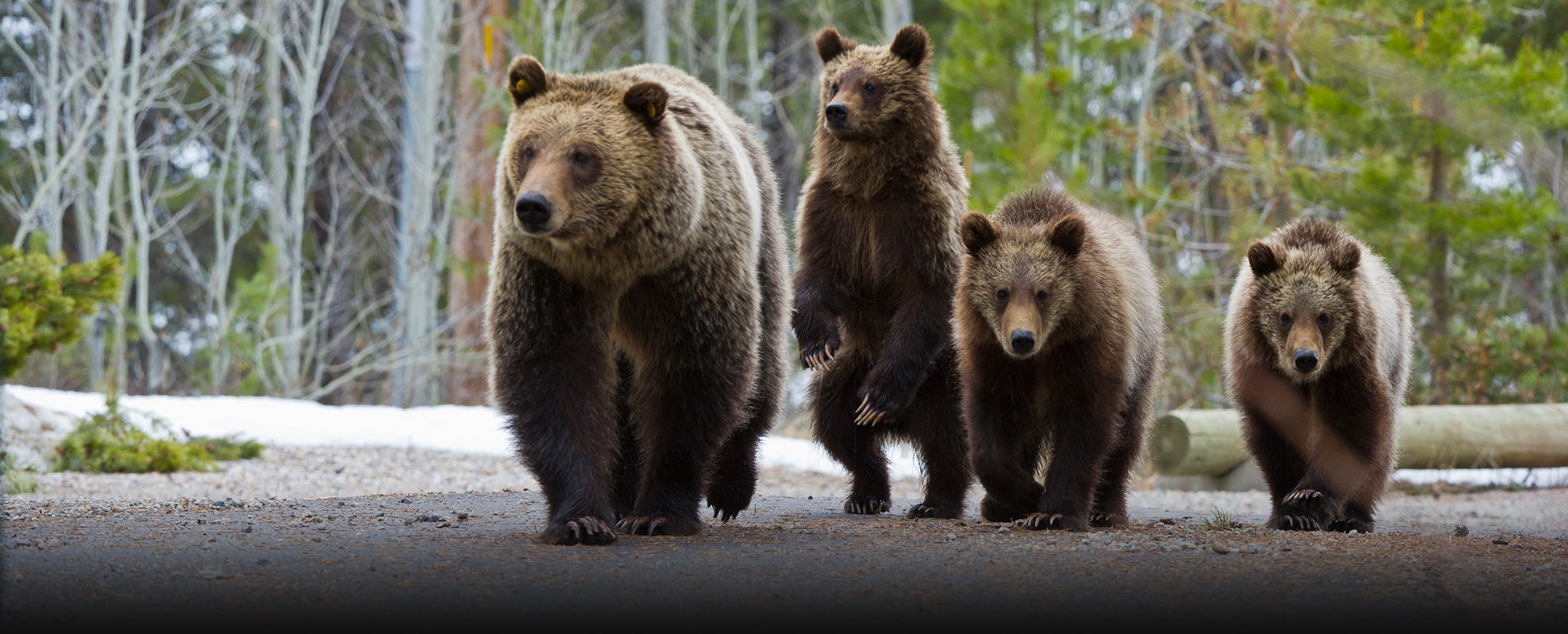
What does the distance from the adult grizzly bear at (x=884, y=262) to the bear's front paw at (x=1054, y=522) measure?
0.80m

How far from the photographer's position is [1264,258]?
6.08 m

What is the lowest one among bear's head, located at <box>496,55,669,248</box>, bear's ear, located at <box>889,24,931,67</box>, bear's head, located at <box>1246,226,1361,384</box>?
bear's head, located at <box>1246,226,1361,384</box>

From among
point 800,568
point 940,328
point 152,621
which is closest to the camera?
point 152,621

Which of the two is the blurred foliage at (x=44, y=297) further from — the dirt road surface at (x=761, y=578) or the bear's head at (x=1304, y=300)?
the bear's head at (x=1304, y=300)

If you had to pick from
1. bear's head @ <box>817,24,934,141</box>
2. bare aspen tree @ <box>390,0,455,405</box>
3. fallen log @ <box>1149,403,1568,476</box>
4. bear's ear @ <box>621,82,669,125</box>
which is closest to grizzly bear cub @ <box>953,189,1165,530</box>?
bear's head @ <box>817,24,934,141</box>

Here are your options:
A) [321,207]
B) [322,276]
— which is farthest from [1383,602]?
[321,207]

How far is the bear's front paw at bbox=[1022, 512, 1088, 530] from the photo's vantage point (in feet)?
17.7

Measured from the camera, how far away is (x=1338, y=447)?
589cm

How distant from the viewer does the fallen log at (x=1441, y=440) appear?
33.3ft

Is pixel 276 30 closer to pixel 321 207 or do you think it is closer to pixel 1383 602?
pixel 321 207

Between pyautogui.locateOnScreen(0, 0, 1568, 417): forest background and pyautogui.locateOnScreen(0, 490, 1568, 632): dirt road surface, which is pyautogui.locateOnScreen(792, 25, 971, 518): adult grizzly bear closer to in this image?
pyautogui.locateOnScreen(0, 490, 1568, 632): dirt road surface

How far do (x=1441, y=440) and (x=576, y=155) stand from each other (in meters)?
7.81

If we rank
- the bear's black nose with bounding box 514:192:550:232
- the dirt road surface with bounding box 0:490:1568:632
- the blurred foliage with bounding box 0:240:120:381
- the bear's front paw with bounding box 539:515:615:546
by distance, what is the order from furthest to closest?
the blurred foliage with bounding box 0:240:120:381 → the bear's front paw with bounding box 539:515:615:546 → the bear's black nose with bounding box 514:192:550:232 → the dirt road surface with bounding box 0:490:1568:632

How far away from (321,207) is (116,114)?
24.0 feet
